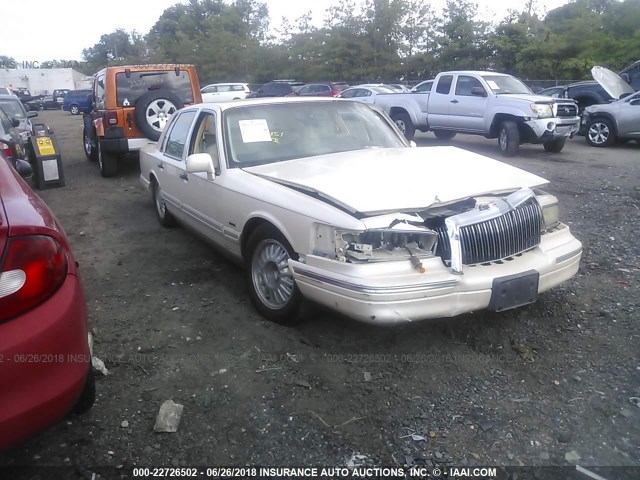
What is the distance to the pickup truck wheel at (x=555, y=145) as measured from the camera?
Result: 1152 cm

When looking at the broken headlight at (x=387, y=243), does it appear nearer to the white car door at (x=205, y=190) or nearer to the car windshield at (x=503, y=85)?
the white car door at (x=205, y=190)

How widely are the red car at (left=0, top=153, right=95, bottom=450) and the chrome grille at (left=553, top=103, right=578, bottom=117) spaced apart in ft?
36.6

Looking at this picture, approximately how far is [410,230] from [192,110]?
3110mm

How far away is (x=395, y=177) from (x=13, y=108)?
431 inches

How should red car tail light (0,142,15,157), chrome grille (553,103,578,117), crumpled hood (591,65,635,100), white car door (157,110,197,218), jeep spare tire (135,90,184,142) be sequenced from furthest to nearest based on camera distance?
crumpled hood (591,65,635,100), chrome grille (553,103,578,117), jeep spare tire (135,90,184,142), red car tail light (0,142,15,157), white car door (157,110,197,218)

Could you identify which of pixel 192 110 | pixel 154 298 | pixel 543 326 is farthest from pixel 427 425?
pixel 192 110

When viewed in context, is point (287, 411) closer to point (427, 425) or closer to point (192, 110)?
point (427, 425)

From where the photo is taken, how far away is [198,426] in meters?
2.65

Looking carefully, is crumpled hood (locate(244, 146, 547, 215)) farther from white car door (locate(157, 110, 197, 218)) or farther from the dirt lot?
white car door (locate(157, 110, 197, 218))

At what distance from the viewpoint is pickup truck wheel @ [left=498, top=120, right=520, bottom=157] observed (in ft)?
36.5

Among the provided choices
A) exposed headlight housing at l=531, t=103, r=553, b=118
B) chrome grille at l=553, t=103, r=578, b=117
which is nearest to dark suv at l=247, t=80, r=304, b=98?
chrome grille at l=553, t=103, r=578, b=117

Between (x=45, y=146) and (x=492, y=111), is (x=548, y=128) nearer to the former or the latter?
(x=492, y=111)

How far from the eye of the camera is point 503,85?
12039 mm

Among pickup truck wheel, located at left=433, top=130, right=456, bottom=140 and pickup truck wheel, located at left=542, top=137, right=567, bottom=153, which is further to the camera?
pickup truck wheel, located at left=433, top=130, right=456, bottom=140
